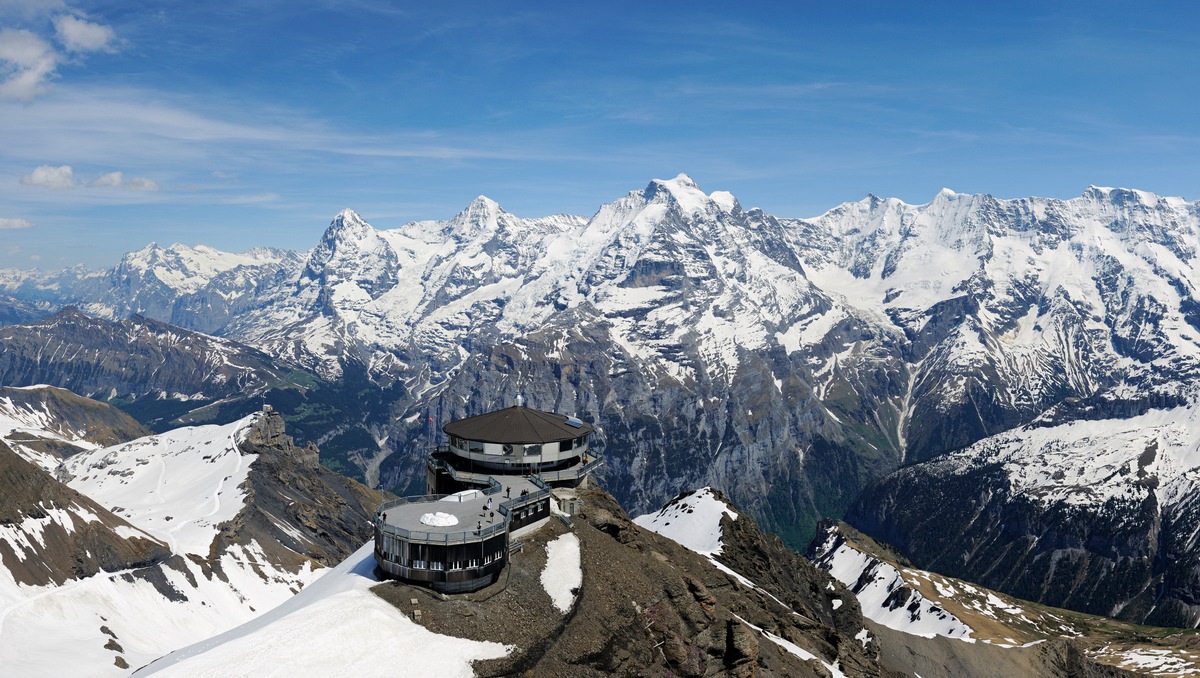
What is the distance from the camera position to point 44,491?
161 meters

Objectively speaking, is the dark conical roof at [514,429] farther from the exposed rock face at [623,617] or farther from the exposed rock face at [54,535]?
the exposed rock face at [54,535]

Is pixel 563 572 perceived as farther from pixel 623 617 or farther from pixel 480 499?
pixel 480 499

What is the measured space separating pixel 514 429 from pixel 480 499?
44.2 feet

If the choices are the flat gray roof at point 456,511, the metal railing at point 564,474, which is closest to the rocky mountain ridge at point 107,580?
the flat gray roof at point 456,511

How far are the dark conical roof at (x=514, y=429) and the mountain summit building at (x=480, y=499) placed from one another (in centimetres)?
11

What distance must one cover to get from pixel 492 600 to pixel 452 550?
17.8 ft

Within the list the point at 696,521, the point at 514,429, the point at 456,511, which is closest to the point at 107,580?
the point at 514,429

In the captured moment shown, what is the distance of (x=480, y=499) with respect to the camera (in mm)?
80125

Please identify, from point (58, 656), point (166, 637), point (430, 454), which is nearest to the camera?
point (430, 454)

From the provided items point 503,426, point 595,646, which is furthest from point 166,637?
point 595,646

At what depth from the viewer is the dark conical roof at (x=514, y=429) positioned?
9106 cm

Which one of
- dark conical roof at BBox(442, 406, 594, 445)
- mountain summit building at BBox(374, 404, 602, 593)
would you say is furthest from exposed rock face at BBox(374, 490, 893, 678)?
Result: dark conical roof at BBox(442, 406, 594, 445)

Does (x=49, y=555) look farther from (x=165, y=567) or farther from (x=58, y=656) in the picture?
(x=58, y=656)

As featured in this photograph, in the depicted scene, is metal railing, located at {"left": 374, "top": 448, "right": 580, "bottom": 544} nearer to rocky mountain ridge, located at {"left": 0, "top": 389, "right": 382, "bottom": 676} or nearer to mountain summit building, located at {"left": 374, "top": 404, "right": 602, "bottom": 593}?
mountain summit building, located at {"left": 374, "top": 404, "right": 602, "bottom": 593}
